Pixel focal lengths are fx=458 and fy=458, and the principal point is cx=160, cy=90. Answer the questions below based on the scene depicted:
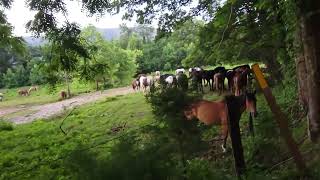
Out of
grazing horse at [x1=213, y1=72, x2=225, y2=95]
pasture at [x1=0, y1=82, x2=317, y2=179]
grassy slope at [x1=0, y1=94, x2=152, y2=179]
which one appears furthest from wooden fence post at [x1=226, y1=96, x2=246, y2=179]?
grazing horse at [x1=213, y1=72, x2=225, y2=95]

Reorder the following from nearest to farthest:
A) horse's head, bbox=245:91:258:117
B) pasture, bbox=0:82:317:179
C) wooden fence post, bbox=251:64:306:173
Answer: pasture, bbox=0:82:317:179, wooden fence post, bbox=251:64:306:173, horse's head, bbox=245:91:258:117

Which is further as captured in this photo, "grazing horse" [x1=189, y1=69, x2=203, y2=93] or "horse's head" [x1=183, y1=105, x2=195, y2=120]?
"grazing horse" [x1=189, y1=69, x2=203, y2=93]

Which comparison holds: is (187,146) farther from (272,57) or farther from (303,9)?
(272,57)

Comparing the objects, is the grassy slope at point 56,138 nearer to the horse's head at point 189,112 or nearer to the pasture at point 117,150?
the pasture at point 117,150

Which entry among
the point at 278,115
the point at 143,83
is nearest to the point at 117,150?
the point at 278,115

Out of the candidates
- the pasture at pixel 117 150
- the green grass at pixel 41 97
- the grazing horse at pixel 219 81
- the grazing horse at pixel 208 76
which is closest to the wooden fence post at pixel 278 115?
the pasture at pixel 117 150

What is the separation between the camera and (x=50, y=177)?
362 inches

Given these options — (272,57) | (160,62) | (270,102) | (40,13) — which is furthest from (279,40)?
(160,62)

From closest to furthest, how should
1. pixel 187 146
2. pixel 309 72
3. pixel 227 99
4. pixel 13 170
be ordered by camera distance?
1. pixel 227 99
2. pixel 187 146
3. pixel 309 72
4. pixel 13 170

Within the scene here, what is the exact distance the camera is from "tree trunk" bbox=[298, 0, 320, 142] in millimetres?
6574

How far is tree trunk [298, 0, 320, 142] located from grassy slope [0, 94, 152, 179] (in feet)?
14.1

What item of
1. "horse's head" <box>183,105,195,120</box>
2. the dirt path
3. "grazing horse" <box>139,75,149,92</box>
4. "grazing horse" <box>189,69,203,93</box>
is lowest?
the dirt path

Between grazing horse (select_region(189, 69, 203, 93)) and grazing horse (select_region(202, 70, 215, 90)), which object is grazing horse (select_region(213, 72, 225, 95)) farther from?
grazing horse (select_region(202, 70, 215, 90))

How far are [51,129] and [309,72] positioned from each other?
12.7 meters
